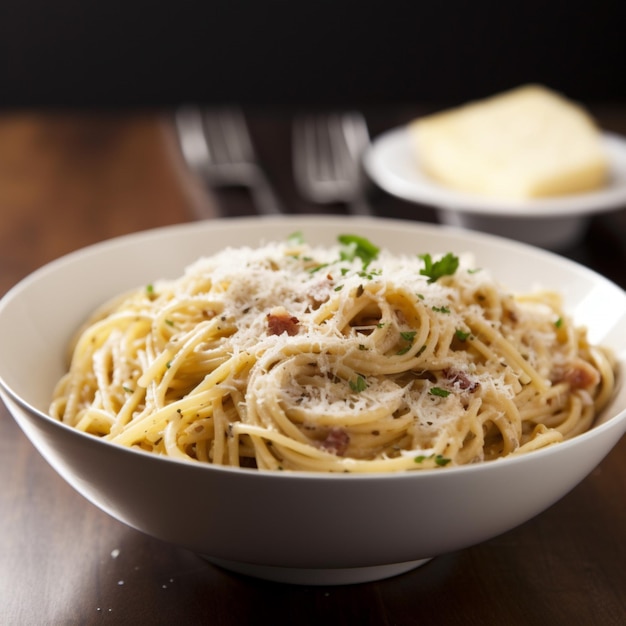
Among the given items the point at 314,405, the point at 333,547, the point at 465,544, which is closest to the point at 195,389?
the point at 314,405

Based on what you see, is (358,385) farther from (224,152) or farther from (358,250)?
(224,152)

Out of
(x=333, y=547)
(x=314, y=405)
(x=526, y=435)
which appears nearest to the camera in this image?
(x=333, y=547)

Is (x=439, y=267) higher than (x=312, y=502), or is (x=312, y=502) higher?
(x=312, y=502)

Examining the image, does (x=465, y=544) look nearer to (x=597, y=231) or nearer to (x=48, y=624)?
(x=48, y=624)

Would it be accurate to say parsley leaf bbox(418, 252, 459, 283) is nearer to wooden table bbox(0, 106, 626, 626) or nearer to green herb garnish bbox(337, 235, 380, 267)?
green herb garnish bbox(337, 235, 380, 267)

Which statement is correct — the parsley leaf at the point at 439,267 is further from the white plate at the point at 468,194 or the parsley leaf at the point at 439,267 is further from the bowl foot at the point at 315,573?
the white plate at the point at 468,194

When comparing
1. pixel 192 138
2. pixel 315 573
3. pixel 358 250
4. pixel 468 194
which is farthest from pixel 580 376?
pixel 192 138
